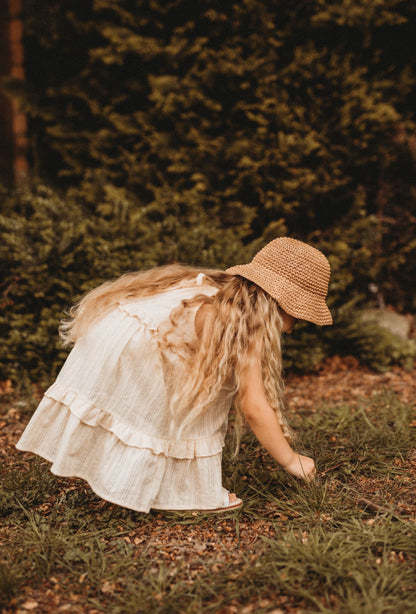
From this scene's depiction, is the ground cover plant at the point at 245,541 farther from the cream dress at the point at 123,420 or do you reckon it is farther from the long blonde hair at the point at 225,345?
the long blonde hair at the point at 225,345

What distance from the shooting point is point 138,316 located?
7.15ft

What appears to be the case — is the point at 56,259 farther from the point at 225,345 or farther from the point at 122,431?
the point at 225,345

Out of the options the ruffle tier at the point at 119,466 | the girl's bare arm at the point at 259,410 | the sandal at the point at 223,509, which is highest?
the girl's bare arm at the point at 259,410

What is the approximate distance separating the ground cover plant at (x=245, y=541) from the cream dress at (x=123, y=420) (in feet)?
0.67

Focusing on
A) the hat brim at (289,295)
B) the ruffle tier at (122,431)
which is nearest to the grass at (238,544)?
the ruffle tier at (122,431)

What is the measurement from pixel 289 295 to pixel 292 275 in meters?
0.08

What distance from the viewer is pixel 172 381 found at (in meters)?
2.16

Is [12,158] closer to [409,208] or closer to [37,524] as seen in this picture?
[409,208]

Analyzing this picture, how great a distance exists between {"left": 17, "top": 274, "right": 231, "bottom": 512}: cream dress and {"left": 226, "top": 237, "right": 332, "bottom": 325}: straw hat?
25 cm

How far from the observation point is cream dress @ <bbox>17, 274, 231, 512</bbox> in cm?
213

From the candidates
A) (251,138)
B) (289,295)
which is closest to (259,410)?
(289,295)

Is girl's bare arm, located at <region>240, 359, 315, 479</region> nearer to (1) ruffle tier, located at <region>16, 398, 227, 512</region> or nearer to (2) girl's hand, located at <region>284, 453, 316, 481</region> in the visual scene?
(2) girl's hand, located at <region>284, 453, 316, 481</region>

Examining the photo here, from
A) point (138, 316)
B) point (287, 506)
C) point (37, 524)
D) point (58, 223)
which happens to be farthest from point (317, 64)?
point (37, 524)

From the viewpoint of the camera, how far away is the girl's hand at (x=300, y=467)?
2.18 m
